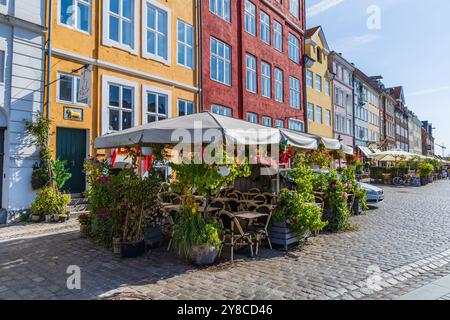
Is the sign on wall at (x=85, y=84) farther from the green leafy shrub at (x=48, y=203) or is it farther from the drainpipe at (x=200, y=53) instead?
the drainpipe at (x=200, y=53)

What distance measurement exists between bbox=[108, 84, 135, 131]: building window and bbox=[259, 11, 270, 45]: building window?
491 inches

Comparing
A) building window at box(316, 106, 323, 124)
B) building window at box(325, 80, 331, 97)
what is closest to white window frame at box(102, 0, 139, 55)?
building window at box(316, 106, 323, 124)

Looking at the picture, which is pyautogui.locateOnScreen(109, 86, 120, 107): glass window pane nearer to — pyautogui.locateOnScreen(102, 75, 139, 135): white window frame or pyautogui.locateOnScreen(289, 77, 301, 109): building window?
pyautogui.locateOnScreen(102, 75, 139, 135): white window frame

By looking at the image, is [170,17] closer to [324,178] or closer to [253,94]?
[253,94]

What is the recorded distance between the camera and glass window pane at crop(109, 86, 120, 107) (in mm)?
12398

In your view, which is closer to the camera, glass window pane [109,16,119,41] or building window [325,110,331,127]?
glass window pane [109,16,119,41]

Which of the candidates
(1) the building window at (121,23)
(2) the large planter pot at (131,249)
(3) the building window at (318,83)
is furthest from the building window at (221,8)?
(2) the large planter pot at (131,249)

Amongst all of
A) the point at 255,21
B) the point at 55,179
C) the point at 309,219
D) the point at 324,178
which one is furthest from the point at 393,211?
the point at 255,21

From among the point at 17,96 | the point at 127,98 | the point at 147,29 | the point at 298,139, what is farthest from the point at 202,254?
the point at 147,29

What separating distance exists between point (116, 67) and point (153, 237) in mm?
8215

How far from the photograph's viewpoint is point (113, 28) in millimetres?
12727

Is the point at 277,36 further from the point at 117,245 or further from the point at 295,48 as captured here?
the point at 117,245

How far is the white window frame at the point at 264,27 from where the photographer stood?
22188mm

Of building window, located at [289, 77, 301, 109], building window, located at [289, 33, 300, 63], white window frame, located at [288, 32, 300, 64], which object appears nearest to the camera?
building window, located at [289, 77, 301, 109]
